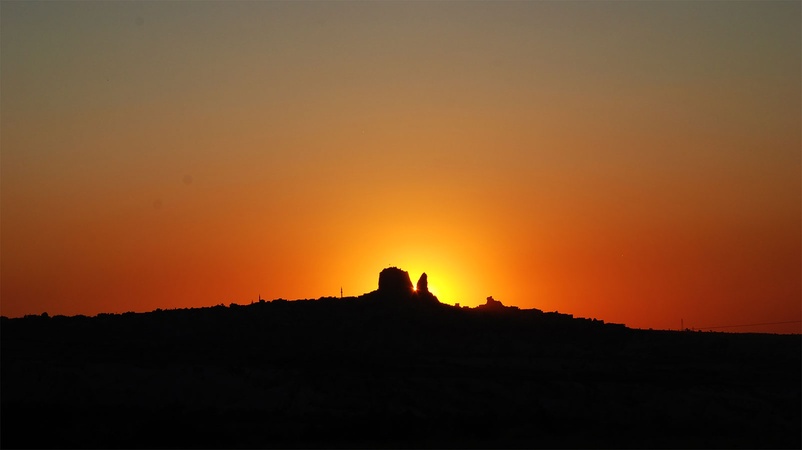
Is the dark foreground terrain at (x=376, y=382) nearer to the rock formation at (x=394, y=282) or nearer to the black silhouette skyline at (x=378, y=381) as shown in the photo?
the black silhouette skyline at (x=378, y=381)

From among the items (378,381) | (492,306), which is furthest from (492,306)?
(378,381)

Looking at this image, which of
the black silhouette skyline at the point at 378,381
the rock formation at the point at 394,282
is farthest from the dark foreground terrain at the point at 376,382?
the rock formation at the point at 394,282

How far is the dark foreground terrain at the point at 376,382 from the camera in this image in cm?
4459

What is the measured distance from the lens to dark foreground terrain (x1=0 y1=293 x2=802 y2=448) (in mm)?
44594

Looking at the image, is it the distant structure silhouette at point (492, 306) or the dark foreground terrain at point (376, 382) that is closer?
the dark foreground terrain at point (376, 382)

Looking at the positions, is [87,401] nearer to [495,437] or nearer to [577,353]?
[495,437]

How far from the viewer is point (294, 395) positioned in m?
47.6

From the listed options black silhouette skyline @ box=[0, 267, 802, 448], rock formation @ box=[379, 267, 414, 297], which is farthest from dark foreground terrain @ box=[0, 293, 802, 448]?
rock formation @ box=[379, 267, 414, 297]

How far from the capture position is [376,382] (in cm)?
4994

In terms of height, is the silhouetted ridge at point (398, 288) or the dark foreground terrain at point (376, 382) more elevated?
the silhouetted ridge at point (398, 288)

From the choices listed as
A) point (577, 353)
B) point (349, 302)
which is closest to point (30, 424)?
point (349, 302)

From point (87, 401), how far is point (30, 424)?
3.47 meters

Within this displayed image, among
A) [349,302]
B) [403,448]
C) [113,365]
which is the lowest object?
[403,448]

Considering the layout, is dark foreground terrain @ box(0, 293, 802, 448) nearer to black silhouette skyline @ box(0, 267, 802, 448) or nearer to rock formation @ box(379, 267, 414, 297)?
black silhouette skyline @ box(0, 267, 802, 448)
